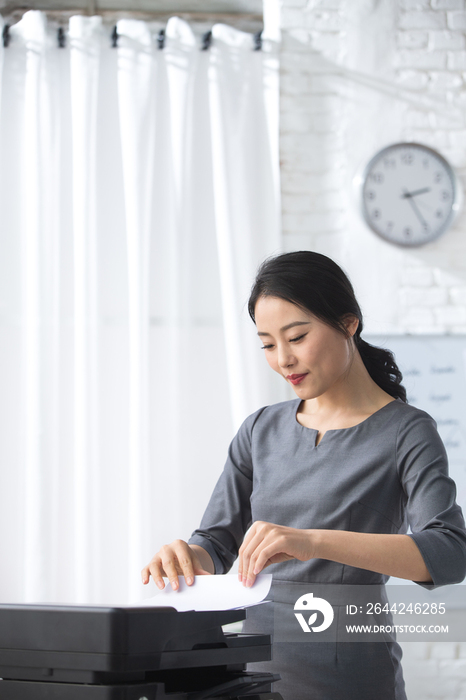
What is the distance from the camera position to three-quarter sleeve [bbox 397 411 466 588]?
0.93m

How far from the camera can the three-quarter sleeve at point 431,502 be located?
3.05ft

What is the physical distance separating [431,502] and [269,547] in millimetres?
300

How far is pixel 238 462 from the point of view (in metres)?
1.29

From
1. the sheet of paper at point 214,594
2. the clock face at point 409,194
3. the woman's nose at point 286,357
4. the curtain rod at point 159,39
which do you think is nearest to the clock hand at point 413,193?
the clock face at point 409,194

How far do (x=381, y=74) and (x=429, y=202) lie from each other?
20.2 inches

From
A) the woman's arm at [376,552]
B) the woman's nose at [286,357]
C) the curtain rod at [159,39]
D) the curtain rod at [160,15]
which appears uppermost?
the curtain rod at [160,15]

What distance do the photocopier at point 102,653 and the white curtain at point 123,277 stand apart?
1.41 meters

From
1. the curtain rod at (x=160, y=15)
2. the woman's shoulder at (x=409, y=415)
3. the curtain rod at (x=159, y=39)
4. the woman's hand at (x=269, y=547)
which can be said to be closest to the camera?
the woman's hand at (x=269, y=547)

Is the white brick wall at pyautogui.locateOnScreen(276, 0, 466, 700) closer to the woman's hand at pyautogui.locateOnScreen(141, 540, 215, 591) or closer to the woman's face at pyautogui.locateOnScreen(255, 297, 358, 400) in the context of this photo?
the woman's face at pyautogui.locateOnScreen(255, 297, 358, 400)

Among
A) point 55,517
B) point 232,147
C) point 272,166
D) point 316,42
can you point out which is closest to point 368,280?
point 272,166

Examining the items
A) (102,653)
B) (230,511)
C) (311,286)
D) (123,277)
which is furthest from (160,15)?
(102,653)

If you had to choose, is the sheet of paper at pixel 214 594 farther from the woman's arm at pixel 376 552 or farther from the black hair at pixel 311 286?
the black hair at pixel 311 286

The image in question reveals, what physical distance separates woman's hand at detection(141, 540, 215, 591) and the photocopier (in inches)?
9.8

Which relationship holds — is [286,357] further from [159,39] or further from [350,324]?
[159,39]
